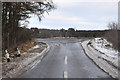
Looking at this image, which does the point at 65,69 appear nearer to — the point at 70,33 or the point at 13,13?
the point at 13,13

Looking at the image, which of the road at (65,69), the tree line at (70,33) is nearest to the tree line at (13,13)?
the road at (65,69)

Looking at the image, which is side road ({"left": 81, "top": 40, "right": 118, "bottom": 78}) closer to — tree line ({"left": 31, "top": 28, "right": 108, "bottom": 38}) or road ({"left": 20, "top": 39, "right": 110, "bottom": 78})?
road ({"left": 20, "top": 39, "right": 110, "bottom": 78})

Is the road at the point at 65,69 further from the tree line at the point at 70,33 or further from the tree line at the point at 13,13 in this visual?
the tree line at the point at 70,33

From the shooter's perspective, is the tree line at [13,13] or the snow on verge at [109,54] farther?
the tree line at [13,13]

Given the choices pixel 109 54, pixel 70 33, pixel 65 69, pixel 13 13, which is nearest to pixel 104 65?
pixel 65 69

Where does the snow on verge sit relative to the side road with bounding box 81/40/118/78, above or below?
above

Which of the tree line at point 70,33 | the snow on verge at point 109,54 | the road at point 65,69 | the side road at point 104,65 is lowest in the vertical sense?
the road at point 65,69

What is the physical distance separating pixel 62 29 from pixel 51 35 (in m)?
3.72

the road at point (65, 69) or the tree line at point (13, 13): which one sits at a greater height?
the tree line at point (13, 13)

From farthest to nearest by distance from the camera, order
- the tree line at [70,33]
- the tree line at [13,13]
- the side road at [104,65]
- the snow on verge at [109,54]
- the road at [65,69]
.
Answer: the tree line at [70,33] → the tree line at [13,13] → the snow on verge at [109,54] → the side road at [104,65] → the road at [65,69]

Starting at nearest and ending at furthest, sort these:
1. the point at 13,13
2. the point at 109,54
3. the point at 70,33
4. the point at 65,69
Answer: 1. the point at 65,69
2. the point at 109,54
3. the point at 13,13
4. the point at 70,33

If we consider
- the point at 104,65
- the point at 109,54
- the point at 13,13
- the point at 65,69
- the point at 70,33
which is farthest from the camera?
the point at 70,33

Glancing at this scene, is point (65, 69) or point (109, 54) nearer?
point (65, 69)

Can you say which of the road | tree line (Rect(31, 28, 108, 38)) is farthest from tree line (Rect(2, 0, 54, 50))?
tree line (Rect(31, 28, 108, 38))
